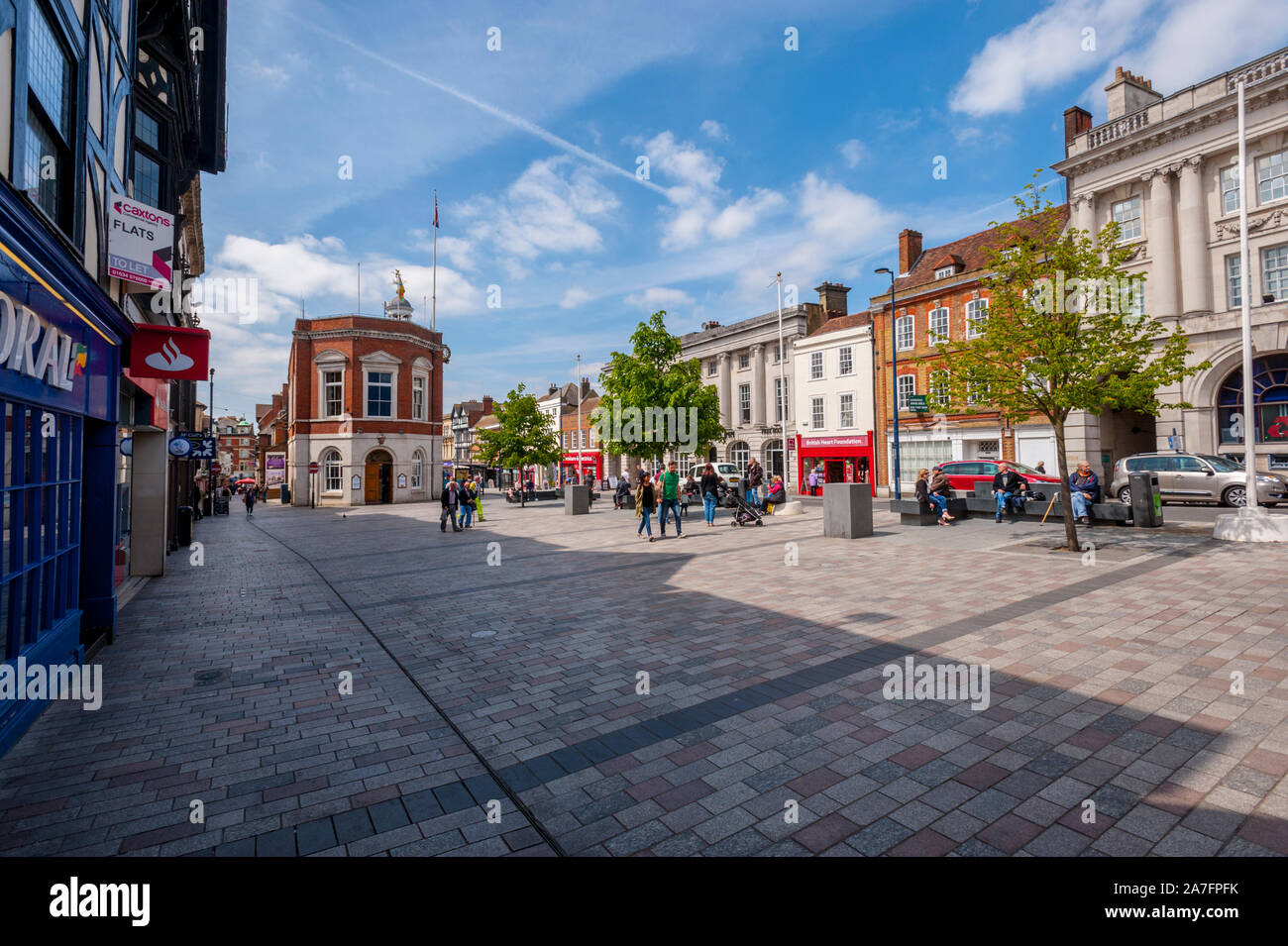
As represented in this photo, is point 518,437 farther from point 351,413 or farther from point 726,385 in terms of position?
point 726,385

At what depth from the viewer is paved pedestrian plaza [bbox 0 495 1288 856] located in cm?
313

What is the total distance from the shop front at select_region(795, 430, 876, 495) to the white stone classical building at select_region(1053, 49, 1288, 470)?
43.0 feet

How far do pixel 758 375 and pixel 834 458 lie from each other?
9.07 m

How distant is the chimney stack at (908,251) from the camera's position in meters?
35.3

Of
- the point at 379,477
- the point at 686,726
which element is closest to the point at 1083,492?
the point at 686,726

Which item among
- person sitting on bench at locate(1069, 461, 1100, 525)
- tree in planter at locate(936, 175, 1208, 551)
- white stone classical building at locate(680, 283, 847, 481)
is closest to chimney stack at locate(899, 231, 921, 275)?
white stone classical building at locate(680, 283, 847, 481)

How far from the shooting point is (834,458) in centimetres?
3606

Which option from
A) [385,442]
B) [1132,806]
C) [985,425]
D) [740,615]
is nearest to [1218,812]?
[1132,806]

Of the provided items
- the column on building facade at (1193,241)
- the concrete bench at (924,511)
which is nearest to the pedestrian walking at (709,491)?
the concrete bench at (924,511)

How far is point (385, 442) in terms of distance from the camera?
38.8 metres

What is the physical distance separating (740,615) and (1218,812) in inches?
185

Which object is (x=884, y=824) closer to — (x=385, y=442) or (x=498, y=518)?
(x=498, y=518)

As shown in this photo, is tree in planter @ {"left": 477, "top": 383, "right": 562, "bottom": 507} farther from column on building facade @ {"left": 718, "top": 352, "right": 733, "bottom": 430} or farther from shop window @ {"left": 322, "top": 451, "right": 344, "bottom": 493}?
column on building facade @ {"left": 718, "top": 352, "right": 733, "bottom": 430}

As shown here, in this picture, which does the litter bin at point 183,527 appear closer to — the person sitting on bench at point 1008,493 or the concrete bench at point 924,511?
the concrete bench at point 924,511
